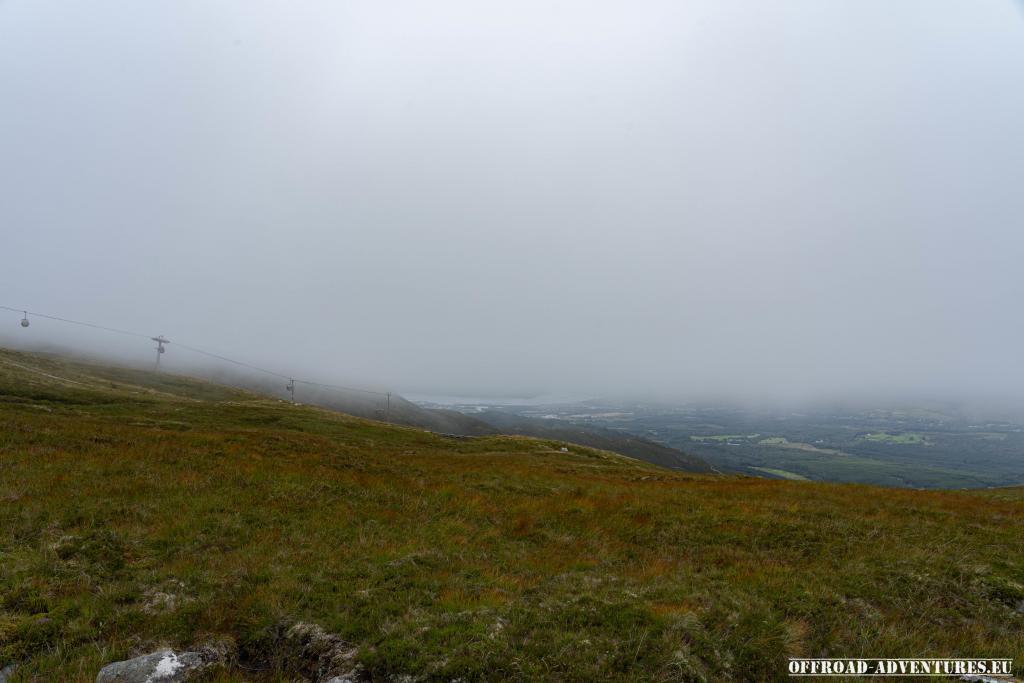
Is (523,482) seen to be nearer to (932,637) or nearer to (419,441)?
(932,637)

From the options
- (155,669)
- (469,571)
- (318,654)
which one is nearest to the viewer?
(155,669)

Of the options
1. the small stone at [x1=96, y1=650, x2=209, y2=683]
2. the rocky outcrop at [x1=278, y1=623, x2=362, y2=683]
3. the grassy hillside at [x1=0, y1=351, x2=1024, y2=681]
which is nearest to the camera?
the small stone at [x1=96, y1=650, x2=209, y2=683]

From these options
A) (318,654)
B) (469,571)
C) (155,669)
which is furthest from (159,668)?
(469,571)

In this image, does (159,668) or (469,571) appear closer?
(159,668)

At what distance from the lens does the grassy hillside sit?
327 inches

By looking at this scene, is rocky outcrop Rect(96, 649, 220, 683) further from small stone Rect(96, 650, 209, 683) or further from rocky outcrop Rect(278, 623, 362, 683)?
rocky outcrop Rect(278, 623, 362, 683)

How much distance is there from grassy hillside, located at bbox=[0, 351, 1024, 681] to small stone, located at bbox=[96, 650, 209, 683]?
0.58 m

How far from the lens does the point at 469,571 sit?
1194 centimetres

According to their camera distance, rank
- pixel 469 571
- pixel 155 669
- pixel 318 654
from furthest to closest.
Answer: pixel 469 571 < pixel 318 654 < pixel 155 669

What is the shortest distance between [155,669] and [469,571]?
22.5ft

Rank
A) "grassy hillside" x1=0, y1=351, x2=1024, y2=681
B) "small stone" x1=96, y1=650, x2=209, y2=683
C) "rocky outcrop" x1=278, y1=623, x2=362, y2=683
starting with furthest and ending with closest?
"grassy hillside" x1=0, y1=351, x2=1024, y2=681
"rocky outcrop" x1=278, y1=623, x2=362, y2=683
"small stone" x1=96, y1=650, x2=209, y2=683

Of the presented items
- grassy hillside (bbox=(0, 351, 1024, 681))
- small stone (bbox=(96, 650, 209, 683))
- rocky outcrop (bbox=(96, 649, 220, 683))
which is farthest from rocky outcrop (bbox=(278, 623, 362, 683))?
small stone (bbox=(96, 650, 209, 683))

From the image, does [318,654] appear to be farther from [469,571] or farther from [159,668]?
[469,571]

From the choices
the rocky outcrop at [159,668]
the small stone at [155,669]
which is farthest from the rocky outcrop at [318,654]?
the small stone at [155,669]
